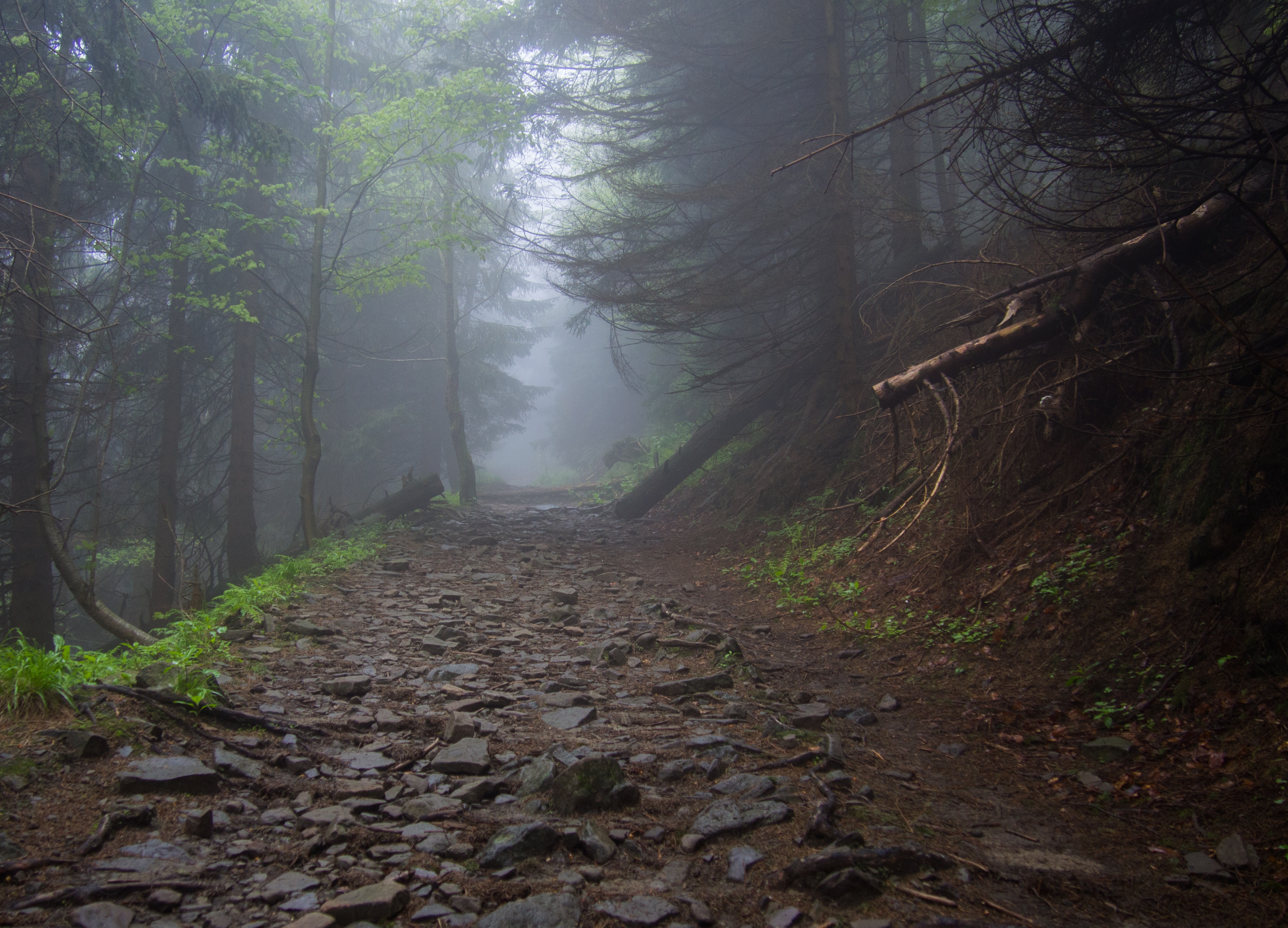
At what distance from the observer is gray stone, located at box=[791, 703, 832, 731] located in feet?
13.5

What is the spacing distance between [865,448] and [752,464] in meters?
3.49

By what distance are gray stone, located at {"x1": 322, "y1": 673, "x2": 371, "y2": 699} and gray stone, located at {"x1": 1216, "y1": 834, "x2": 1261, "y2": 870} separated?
466cm

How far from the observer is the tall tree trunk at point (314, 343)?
11312 mm

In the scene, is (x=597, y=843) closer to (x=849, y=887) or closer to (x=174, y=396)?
(x=849, y=887)

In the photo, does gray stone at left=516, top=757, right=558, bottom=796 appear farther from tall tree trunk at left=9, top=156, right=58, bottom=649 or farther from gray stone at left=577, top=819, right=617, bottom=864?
tall tree trunk at left=9, top=156, right=58, bottom=649

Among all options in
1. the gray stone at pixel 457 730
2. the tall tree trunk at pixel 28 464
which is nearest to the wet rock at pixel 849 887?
the gray stone at pixel 457 730

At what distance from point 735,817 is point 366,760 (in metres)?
1.98

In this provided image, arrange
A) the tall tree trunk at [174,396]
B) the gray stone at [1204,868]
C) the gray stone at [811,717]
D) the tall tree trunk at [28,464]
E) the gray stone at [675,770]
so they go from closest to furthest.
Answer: the gray stone at [1204,868]
the gray stone at [675,770]
the gray stone at [811,717]
the tall tree trunk at [28,464]
the tall tree trunk at [174,396]

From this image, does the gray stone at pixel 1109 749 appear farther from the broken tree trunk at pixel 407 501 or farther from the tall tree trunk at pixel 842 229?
the broken tree trunk at pixel 407 501

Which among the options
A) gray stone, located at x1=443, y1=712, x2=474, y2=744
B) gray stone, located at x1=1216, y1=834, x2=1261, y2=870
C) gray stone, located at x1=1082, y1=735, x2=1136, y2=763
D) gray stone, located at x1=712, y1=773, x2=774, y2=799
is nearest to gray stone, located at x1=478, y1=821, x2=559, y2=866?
gray stone, located at x1=712, y1=773, x2=774, y2=799

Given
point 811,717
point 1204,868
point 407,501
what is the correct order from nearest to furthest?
point 1204,868, point 811,717, point 407,501

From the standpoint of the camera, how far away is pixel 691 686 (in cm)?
481

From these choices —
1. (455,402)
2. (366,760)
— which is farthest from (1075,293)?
(455,402)

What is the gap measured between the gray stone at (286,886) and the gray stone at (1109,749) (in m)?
3.74
